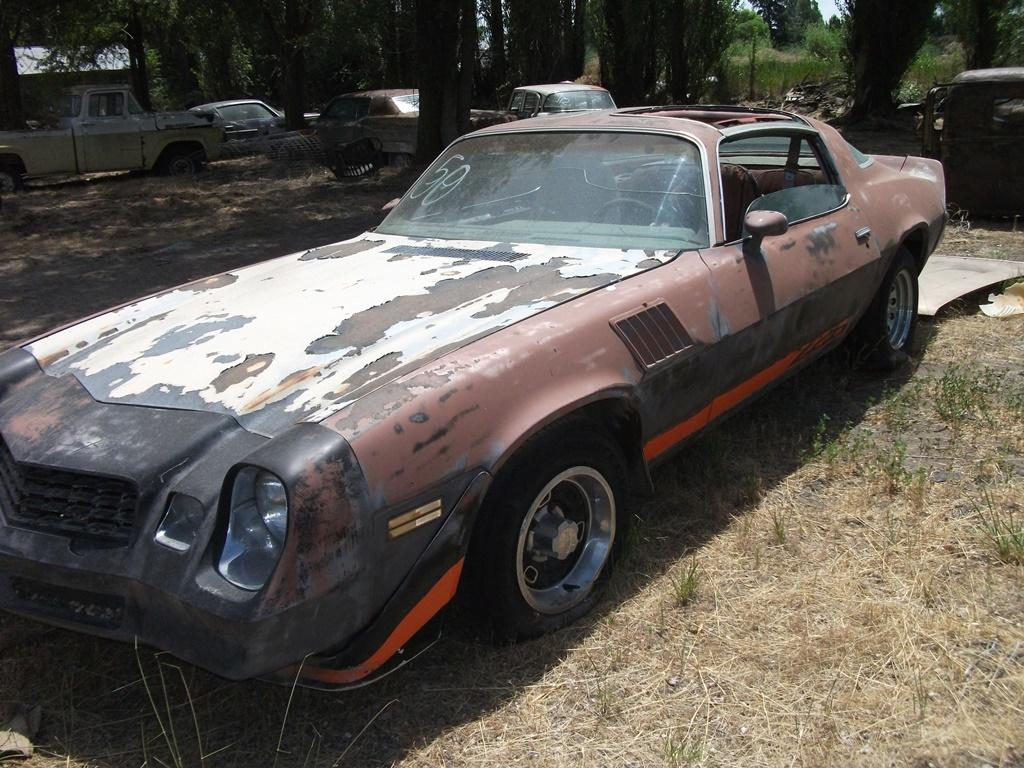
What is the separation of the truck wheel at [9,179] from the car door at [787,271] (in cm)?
1293

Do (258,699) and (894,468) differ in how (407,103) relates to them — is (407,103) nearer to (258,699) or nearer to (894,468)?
(894,468)

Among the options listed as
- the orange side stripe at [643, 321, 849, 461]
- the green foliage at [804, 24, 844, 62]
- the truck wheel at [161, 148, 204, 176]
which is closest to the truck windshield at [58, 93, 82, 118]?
the truck wheel at [161, 148, 204, 176]

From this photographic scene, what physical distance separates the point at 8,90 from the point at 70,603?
1708cm

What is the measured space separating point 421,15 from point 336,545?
10760mm

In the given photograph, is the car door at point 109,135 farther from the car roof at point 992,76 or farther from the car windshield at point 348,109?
the car roof at point 992,76

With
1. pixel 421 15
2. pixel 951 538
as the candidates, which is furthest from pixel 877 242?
pixel 421 15

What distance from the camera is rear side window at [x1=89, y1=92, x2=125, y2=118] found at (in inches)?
593

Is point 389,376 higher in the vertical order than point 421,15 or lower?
lower

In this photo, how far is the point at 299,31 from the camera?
20250 mm

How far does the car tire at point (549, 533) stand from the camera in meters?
2.63

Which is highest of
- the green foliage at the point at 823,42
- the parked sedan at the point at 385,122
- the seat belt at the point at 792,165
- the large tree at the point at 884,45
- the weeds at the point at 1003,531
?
the green foliage at the point at 823,42

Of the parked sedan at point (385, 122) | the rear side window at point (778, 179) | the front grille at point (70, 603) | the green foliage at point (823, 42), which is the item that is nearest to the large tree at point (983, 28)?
the green foliage at point (823, 42)

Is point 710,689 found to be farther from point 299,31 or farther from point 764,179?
point 299,31

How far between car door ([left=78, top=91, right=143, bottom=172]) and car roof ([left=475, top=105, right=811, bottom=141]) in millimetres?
12738
